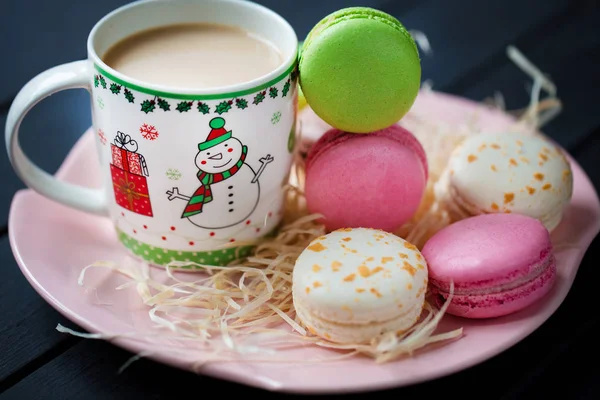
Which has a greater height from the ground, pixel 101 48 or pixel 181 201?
pixel 101 48

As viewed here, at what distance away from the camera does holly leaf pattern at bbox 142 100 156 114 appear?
2.46ft

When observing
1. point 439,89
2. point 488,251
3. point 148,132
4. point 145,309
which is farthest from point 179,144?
point 439,89

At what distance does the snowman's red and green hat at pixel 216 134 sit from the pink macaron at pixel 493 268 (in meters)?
0.25

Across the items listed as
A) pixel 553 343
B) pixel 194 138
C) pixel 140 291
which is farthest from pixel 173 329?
pixel 553 343

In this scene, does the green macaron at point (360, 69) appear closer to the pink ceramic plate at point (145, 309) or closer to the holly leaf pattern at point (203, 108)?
the holly leaf pattern at point (203, 108)

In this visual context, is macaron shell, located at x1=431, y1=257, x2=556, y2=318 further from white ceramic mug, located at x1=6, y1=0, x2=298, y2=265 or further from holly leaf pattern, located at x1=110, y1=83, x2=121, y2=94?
holly leaf pattern, located at x1=110, y1=83, x2=121, y2=94

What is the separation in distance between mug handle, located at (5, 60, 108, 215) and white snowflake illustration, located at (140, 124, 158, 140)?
0.30 ft

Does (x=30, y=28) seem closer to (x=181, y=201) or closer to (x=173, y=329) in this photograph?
(x=181, y=201)

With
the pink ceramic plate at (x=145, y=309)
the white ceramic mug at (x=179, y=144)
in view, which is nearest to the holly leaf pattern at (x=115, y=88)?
the white ceramic mug at (x=179, y=144)

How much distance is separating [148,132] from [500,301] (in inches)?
15.6

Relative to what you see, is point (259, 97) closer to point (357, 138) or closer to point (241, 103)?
point (241, 103)

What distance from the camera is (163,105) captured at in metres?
0.75

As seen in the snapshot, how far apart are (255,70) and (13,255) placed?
36 cm

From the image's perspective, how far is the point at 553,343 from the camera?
33.3 inches
